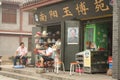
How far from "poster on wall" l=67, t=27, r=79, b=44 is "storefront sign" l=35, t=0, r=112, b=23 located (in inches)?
22.2

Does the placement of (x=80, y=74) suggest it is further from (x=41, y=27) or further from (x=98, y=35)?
(x=41, y=27)

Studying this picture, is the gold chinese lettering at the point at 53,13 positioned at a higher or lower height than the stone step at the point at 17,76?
higher

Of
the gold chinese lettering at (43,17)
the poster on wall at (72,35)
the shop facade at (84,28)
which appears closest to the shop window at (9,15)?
the gold chinese lettering at (43,17)

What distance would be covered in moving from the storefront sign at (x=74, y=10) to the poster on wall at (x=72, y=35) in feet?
1.85

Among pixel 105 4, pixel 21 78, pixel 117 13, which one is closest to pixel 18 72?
pixel 21 78

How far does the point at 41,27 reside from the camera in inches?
736

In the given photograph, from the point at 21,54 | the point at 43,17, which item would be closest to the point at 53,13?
the point at 43,17

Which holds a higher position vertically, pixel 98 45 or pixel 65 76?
pixel 98 45

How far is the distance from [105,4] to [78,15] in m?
2.04

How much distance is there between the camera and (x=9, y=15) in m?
38.1

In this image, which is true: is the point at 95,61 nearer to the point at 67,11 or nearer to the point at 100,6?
the point at 100,6

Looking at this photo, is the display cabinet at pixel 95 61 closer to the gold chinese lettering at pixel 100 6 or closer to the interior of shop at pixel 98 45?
the interior of shop at pixel 98 45

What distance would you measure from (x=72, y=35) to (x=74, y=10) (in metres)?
1.13

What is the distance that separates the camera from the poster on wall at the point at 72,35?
15.6 m
